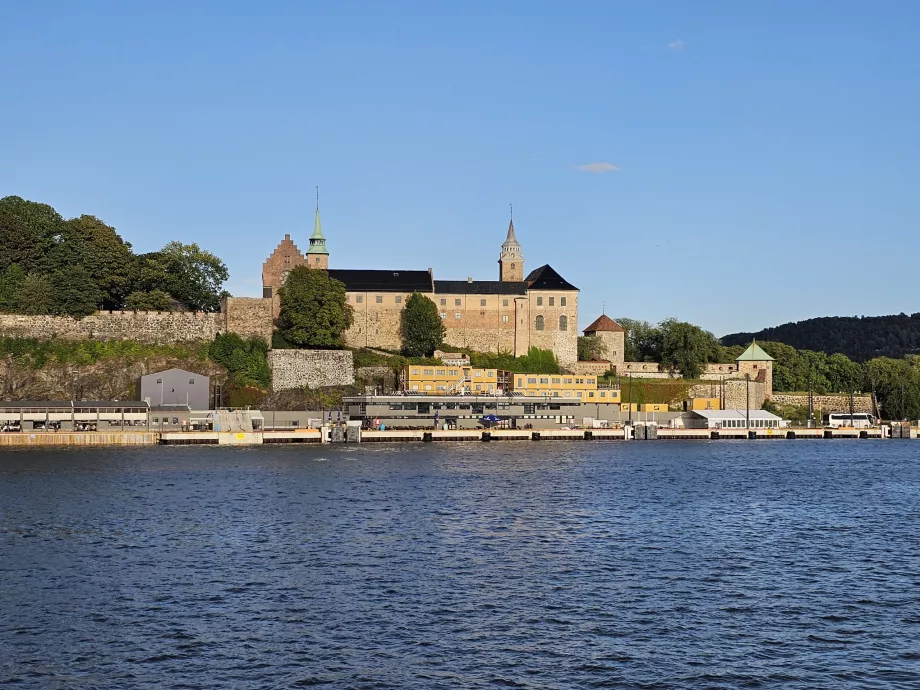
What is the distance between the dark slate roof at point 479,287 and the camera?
11069 centimetres

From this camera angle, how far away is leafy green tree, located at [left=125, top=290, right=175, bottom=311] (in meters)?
97.9

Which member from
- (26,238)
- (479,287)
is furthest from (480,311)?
(26,238)

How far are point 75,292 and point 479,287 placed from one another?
134ft

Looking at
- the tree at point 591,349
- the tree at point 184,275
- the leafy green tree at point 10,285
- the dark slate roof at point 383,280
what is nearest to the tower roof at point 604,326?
the tree at point 591,349

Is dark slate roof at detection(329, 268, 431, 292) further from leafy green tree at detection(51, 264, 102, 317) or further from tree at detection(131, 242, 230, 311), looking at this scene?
leafy green tree at detection(51, 264, 102, 317)

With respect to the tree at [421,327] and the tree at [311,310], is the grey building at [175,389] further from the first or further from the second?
the tree at [421,327]

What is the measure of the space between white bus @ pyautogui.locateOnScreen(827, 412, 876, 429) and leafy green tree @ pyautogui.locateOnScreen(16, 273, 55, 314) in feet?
254

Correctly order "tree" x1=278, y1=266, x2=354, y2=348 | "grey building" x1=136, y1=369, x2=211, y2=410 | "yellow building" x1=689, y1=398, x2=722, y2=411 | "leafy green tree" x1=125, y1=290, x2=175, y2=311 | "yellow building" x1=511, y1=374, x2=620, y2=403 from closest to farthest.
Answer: "grey building" x1=136, y1=369, x2=211, y2=410 < "tree" x1=278, y1=266, x2=354, y2=348 < "leafy green tree" x1=125, y1=290, x2=175, y2=311 < "yellow building" x1=511, y1=374, x2=620, y2=403 < "yellow building" x1=689, y1=398, x2=722, y2=411

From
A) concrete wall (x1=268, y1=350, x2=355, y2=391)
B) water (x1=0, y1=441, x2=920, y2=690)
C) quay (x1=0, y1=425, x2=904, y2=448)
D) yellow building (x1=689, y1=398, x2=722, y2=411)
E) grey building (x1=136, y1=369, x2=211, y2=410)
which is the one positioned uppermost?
concrete wall (x1=268, y1=350, x2=355, y2=391)

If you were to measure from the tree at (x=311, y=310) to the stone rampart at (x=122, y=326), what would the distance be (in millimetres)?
6785

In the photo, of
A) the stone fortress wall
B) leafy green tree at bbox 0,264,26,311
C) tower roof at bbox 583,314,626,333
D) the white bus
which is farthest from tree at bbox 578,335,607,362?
leafy green tree at bbox 0,264,26,311

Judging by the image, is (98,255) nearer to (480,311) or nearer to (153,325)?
(153,325)

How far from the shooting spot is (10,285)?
96250 mm

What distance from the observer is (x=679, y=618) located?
26125 millimetres
